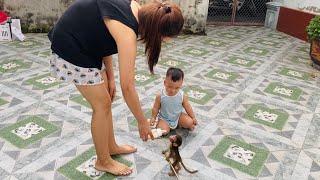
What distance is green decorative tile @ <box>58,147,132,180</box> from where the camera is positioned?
2.70 metres

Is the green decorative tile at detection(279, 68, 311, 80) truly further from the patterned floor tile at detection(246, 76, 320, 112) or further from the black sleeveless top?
the black sleeveless top

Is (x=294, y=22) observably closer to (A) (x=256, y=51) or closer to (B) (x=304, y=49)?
(B) (x=304, y=49)

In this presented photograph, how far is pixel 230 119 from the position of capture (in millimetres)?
3781

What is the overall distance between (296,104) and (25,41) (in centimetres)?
493

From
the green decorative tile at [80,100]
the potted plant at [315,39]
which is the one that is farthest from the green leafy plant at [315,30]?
the green decorative tile at [80,100]

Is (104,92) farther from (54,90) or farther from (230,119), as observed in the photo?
(54,90)

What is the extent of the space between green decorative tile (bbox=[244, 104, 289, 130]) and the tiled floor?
0.01 m

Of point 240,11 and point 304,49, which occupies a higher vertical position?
point 240,11

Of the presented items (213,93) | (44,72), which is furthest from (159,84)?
(44,72)

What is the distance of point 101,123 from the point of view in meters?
2.40

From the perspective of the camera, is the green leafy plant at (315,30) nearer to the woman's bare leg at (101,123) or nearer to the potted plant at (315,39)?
the potted plant at (315,39)

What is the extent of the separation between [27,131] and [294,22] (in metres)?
6.86

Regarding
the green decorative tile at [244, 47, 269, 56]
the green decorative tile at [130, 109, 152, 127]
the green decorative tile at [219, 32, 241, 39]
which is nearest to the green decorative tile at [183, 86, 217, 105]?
the green decorative tile at [130, 109, 152, 127]

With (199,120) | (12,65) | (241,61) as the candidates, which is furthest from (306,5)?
(12,65)
